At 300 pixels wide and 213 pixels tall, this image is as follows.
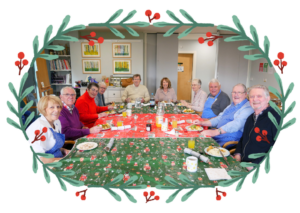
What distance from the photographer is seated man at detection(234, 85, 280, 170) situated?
5.99 feet

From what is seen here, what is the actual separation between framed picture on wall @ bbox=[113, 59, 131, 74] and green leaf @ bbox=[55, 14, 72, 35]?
477 cm

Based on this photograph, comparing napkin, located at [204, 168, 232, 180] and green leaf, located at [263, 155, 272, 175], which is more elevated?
green leaf, located at [263, 155, 272, 175]

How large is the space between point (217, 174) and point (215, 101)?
2033 millimetres

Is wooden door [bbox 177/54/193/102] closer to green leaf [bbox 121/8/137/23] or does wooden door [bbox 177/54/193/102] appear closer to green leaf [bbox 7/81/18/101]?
green leaf [bbox 121/8/137/23]

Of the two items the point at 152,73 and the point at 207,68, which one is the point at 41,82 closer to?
the point at 152,73

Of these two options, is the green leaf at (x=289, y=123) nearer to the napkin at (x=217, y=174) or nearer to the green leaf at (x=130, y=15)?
the napkin at (x=217, y=174)

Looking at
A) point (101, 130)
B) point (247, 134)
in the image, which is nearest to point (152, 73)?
point (101, 130)

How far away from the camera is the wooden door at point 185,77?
316 inches

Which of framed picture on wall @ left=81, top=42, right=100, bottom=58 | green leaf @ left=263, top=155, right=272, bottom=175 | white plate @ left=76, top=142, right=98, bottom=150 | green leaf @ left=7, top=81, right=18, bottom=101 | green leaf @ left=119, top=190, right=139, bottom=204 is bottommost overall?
green leaf @ left=119, top=190, right=139, bottom=204

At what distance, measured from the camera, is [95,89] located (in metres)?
3.30

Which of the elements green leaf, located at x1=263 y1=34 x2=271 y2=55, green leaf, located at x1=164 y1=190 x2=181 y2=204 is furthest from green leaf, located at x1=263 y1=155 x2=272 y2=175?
green leaf, located at x1=263 y1=34 x2=271 y2=55

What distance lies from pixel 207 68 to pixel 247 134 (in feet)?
20.2

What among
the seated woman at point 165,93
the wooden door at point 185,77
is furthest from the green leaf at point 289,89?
the wooden door at point 185,77

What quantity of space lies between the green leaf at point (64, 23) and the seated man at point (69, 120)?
127cm
